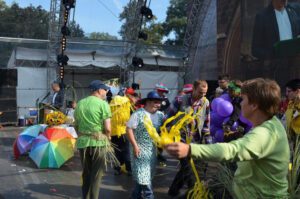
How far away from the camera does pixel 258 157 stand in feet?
6.42

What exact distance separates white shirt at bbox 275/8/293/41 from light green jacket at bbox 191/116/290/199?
9.61m

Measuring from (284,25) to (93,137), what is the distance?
318 inches

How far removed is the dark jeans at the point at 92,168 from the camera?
16.6 ft

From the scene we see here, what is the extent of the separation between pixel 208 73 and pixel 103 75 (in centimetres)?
601

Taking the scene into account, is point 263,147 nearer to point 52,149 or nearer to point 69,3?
point 52,149

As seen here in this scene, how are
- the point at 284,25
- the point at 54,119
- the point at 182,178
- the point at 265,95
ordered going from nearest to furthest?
the point at 265,95 → the point at 182,178 → the point at 54,119 → the point at 284,25

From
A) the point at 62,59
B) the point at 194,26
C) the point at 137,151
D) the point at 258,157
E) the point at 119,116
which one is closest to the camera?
the point at 258,157

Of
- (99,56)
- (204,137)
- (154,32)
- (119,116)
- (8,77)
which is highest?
(154,32)

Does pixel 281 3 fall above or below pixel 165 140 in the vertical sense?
above

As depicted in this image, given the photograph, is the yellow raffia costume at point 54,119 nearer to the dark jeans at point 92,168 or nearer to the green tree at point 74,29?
the dark jeans at point 92,168

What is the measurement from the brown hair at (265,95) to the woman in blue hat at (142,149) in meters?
2.58

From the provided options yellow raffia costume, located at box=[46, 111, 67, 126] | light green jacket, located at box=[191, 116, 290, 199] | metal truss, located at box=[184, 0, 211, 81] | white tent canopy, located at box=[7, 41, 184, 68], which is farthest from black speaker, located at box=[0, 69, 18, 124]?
light green jacket, located at box=[191, 116, 290, 199]

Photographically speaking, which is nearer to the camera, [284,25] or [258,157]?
[258,157]

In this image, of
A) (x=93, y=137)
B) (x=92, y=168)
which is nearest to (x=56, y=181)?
(x=92, y=168)
